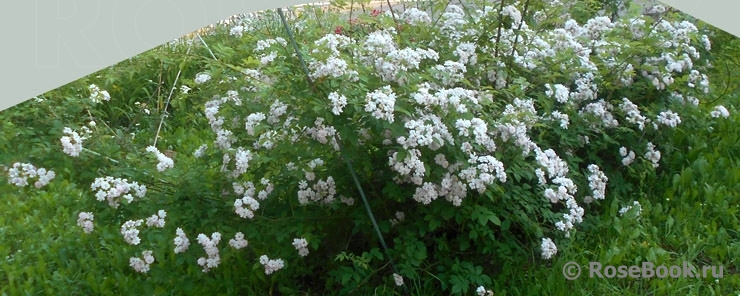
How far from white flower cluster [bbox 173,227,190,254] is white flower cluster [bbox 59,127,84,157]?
43 centimetres

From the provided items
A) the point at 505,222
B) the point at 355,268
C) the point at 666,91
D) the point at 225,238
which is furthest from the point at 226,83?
the point at 666,91

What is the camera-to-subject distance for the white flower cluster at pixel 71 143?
9.64 ft

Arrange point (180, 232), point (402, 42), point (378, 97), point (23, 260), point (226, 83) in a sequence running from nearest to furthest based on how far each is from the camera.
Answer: point (378, 97) → point (180, 232) → point (226, 83) → point (402, 42) → point (23, 260)

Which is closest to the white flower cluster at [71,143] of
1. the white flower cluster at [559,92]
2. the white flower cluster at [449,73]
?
the white flower cluster at [449,73]

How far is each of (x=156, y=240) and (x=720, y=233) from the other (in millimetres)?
2253

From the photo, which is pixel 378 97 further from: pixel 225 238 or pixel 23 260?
pixel 23 260

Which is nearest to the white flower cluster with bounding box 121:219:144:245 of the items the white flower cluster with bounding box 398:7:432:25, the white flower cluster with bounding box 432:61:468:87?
the white flower cluster with bounding box 432:61:468:87

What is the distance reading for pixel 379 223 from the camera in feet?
10.5

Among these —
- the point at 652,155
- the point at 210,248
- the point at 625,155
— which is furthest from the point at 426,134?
the point at 652,155

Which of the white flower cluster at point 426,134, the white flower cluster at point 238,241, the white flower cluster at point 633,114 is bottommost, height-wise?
the white flower cluster at point 633,114

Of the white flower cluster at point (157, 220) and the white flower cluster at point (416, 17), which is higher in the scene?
the white flower cluster at point (416, 17)

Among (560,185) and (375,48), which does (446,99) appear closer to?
(375,48)

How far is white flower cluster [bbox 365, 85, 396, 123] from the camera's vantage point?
274cm

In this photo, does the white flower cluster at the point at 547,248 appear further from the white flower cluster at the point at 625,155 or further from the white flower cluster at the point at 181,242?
the white flower cluster at the point at 181,242
